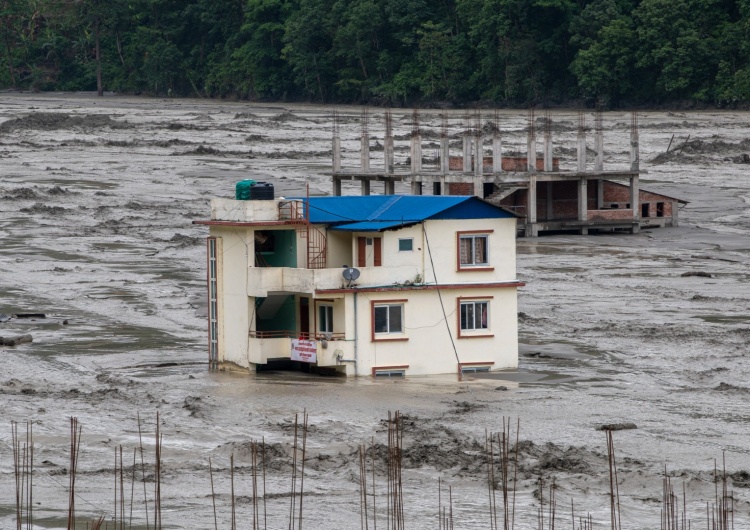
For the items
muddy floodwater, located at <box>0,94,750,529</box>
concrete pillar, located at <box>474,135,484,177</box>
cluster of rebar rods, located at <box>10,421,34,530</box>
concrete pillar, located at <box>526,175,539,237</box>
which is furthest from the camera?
concrete pillar, located at <box>526,175,539,237</box>

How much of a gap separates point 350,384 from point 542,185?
85.1 feet

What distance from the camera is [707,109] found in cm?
10075

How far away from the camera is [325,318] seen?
3156 centimetres

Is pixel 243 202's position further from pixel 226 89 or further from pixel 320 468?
pixel 226 89

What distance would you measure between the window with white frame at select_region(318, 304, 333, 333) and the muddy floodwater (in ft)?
3.91

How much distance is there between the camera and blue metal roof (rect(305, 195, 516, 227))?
104 ft

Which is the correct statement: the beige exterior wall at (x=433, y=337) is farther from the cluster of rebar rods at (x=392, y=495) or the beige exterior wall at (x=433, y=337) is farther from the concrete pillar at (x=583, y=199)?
the concrete pillar at (x=583, y=199)

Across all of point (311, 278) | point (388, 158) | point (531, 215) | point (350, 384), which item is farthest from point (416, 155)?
point (350, 384)

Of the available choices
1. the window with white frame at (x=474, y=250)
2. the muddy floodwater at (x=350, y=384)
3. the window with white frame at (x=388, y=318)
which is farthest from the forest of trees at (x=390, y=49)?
the window with white frame at (x=388, y=318)

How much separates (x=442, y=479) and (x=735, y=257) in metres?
26.3

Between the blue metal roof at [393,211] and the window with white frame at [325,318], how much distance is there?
58.9 inches

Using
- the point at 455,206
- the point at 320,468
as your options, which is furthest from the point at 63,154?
the point at 320,468

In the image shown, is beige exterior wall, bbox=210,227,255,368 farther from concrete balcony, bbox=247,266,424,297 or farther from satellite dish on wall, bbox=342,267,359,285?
satellite dish on wall, bbox=342,267,359,285

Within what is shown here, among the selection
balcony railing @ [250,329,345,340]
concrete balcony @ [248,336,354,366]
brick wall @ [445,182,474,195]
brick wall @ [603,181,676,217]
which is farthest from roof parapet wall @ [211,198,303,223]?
brick wall @ [603,181,676,217]
